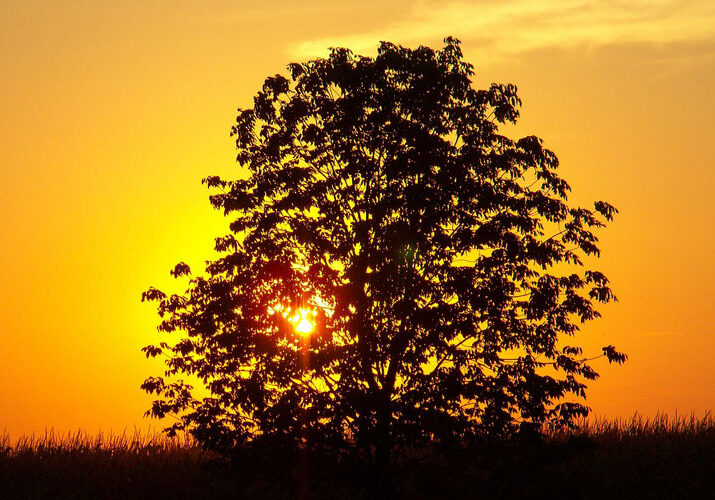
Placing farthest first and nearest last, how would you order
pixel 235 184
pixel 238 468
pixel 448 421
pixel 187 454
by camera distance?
pixel 187 454 → pixel 235 184 → pixel 238 468 → pixel 448 421

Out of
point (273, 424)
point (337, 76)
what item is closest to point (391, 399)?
point (273, 424)

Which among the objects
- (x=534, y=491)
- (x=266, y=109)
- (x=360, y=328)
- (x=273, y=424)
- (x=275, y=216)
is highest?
(x=266, y=109)

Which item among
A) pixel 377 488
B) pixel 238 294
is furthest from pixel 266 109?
pixel 377 488

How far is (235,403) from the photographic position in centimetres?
2120

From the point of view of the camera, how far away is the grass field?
20.5 meters

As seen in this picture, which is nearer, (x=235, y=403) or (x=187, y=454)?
(x=235, y=403)

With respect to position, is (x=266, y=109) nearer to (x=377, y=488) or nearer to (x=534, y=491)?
(x=377, y=488)

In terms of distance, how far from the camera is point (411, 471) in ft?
70.4

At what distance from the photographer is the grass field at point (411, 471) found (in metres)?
20.5

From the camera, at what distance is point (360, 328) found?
66.7 ft

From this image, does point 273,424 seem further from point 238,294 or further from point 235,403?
point 238,294

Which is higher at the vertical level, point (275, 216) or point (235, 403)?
point (275, 216)

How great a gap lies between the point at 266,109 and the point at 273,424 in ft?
27.8

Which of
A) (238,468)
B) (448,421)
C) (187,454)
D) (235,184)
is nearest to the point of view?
(448,421)
